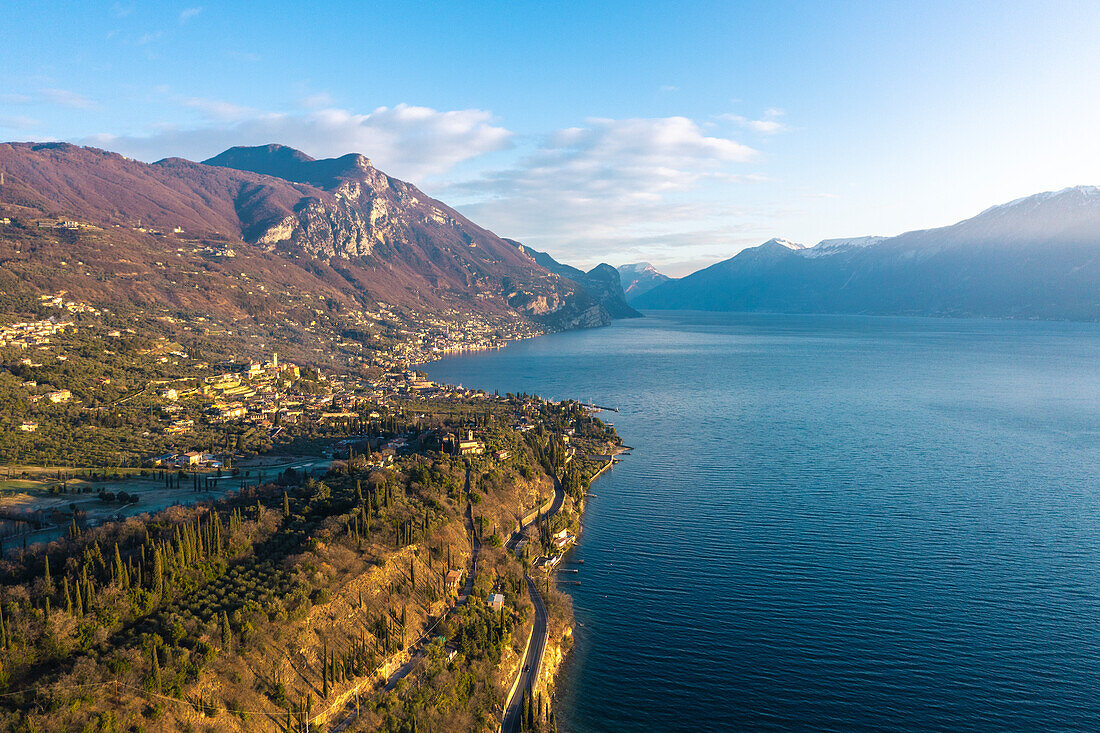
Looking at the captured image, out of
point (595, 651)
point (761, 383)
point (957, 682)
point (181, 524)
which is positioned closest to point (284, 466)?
point (181, 524)

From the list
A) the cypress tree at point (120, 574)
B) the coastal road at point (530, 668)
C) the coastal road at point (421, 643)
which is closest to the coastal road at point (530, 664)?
the coastal road at point (530, 668)

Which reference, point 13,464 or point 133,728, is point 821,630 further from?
point 13,464

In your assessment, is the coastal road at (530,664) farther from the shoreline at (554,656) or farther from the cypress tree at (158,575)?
the cypress tree at (158,575)

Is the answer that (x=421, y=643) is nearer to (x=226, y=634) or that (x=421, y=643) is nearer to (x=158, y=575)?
(x=226, y=634)

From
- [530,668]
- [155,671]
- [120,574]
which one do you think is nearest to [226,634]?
[155,671]

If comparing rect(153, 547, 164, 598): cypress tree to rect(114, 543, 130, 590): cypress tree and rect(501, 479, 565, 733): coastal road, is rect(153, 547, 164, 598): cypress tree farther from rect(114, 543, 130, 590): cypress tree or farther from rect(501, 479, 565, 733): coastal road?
rect(501, 479, 565, 733): coastal road

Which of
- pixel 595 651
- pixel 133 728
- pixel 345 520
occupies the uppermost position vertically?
pixel 345 520

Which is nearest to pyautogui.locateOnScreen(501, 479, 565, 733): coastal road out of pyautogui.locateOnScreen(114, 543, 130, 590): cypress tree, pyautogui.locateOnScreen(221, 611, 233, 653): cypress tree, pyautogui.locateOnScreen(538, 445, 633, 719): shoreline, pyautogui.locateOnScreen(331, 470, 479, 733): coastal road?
pyautogui.locateOnScreen(538, 445, 633, 719): shoreline

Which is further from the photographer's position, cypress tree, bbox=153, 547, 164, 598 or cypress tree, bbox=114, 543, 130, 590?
cypress tree, bbox=153, 547, 164, 598

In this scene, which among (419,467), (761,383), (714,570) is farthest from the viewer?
(761,383)
